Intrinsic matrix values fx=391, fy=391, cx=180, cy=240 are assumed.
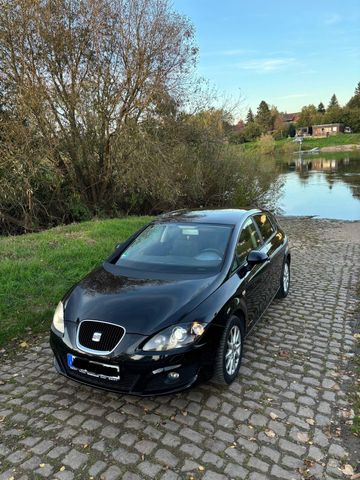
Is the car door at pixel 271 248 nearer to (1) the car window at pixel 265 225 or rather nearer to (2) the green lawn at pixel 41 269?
(1) the car window at pixel 265 225

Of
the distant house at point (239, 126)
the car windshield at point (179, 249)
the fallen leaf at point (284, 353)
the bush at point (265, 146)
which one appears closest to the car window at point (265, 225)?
the car windshield at point (179, 249)

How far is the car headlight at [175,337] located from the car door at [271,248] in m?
2.21

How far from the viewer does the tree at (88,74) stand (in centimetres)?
1154

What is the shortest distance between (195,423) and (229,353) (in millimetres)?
734

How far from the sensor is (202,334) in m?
3.32

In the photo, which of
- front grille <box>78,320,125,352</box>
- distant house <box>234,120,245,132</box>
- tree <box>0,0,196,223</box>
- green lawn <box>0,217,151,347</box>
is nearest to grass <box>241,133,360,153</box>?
distant house <box>234,120,245,132</box>

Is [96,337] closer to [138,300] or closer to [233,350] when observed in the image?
[138,300]

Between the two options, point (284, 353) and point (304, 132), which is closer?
point (284, 353)

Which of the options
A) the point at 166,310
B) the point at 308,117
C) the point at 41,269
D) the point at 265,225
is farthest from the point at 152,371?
the point at 308,117

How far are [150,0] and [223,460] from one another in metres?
14.1

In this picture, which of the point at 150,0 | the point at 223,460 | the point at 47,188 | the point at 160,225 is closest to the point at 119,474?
the point at 223,460

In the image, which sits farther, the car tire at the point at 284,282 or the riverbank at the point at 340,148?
the riverbank at the point at 340,148

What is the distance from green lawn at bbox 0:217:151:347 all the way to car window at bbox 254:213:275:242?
3.16 m

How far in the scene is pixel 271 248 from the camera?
556cm
